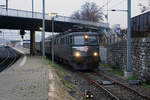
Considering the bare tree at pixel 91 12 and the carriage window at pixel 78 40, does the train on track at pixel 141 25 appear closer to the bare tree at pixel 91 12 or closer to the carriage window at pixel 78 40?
the carriage window at pixel 78 40

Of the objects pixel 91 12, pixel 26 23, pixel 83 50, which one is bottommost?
pixel 83 50

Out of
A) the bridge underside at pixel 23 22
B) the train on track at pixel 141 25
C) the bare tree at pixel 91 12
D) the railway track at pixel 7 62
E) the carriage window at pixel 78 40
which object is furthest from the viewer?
the bare tree at pixel 91 12

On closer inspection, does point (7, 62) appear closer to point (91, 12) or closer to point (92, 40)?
point (92, 40)

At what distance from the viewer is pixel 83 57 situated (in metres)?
16.2

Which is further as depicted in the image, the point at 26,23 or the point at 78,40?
the point at 26,23

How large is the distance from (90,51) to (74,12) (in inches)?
2006

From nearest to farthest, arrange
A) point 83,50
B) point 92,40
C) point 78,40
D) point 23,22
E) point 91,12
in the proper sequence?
point 83,50, point 78,40, point 92,40, point 23,22, point 91,12

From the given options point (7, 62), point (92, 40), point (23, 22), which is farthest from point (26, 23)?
point (92, 40)

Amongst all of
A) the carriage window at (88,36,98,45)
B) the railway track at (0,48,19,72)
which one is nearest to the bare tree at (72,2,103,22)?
the railway track at (0,48,19,72)

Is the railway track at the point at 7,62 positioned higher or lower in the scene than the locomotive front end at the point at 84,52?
lower

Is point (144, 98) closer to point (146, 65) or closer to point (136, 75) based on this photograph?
point (146, 65)

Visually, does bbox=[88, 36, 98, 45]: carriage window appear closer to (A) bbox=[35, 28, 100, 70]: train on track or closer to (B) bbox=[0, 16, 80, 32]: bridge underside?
(A) bbox=[35, 28, 100, 70]: train on track

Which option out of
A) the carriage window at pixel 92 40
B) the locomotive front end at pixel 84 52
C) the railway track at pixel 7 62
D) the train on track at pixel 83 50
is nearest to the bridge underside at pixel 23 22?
the railway track at pixel 7 62

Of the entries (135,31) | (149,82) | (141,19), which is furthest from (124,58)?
(149,82)
